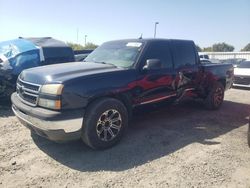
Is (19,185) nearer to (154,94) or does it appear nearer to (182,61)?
(154,94)

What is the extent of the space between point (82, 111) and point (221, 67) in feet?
15.8

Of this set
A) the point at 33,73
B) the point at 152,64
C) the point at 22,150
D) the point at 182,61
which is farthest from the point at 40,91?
the point at 182,61

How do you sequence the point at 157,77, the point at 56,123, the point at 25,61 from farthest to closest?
the point at 25,61 < the point at 157,77 < the point at 56,123

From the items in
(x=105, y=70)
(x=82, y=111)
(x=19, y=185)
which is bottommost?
(x=19, y=185)

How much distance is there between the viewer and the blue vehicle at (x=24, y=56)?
7227mm

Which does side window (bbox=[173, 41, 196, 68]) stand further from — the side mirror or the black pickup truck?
the side mirror

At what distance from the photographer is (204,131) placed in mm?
5570

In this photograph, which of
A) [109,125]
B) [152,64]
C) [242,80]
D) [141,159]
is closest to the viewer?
[141,159]

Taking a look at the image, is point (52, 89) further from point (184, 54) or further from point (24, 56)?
point (24, 56)

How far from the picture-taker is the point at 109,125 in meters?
4.48

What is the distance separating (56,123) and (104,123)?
2.82 feet

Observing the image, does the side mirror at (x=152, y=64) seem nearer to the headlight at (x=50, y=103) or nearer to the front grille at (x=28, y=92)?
the headlight at (x=50, y=103)

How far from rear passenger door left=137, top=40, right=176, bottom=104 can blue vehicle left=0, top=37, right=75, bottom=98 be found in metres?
3.89

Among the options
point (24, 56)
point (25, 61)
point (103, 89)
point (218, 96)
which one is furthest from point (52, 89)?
point (218, 96)
